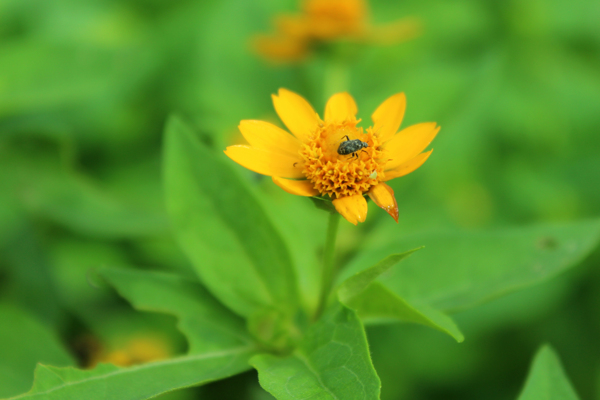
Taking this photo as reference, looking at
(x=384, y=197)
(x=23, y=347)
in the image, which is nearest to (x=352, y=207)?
(x=384, y=197)

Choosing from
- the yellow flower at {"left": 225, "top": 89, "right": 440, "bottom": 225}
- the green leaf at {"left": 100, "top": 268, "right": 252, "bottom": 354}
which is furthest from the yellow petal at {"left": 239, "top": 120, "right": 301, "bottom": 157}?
the green leaf at {"left": 100, "top": 268, "right": 252, "bottom": 354}

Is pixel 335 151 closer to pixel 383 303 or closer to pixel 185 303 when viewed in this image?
pixel 383 303

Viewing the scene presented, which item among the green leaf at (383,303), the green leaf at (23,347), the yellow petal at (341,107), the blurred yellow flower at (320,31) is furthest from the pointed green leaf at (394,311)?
the blurred yellow flower at (320,31)

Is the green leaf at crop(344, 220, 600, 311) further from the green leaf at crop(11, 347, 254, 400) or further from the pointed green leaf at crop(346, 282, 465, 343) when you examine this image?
the green leaf at crop(11, 347, 254, 400)

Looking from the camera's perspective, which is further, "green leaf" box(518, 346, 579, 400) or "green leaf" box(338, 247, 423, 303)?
"green leaf" box(518, 346, 579, 400)

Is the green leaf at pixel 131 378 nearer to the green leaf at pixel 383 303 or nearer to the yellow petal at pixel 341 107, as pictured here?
the green leaf at pixel 383 303

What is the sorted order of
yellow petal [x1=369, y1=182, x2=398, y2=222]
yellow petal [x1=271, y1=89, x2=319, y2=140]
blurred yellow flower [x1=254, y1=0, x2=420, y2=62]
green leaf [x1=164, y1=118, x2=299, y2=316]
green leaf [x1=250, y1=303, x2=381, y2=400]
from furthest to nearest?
blurred yellow flower [x1=254, y1=0, x2=420, y2=62], green leaf [x1=164, y1=118, x2=299, y2=316], yellow petal [x1=271, y1=89, x2=319, y2=140], yellow petal [x1=369, y1=182, x2=398, y2=222], green leaf [x1=250, y1=303, x2=381, y2=400]

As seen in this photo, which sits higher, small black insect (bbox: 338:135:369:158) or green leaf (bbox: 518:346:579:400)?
small black insect (bbox: 338:135:369:158)
